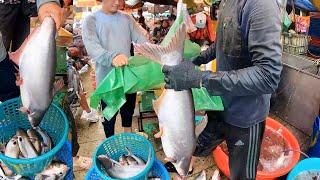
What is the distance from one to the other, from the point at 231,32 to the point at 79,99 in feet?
10.1

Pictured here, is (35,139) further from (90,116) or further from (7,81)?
(90,116)

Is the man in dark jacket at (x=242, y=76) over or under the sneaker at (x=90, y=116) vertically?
over

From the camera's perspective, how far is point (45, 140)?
339 cm

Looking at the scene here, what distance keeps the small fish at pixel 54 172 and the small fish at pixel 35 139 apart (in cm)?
19

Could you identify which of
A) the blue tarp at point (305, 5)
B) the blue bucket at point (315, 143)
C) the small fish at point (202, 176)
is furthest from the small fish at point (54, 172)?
the blue tarp at point (305, 5)

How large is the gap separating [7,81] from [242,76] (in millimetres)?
2425

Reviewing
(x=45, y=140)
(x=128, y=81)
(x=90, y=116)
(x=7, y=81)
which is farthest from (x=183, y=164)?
(x=90, y=116)

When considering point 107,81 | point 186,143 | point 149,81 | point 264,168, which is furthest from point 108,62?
point 264,168

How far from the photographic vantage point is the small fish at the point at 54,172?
3260mm

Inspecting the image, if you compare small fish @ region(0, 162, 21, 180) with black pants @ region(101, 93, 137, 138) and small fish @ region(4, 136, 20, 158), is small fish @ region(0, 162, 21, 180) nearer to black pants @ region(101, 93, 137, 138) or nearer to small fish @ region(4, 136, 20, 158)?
small fish @ region(4, 136, 20, 158)

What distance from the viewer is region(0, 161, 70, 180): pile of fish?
129 inches

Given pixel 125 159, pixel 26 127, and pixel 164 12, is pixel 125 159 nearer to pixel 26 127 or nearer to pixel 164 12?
pixel 26 127

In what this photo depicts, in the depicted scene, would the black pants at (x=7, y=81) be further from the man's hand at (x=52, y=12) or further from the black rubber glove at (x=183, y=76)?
the black rubber glove at (x=183, y=76)

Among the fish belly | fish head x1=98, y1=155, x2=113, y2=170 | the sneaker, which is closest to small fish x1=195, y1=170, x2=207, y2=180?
fish head x1=98, y1=155, x2=113, y2=170
